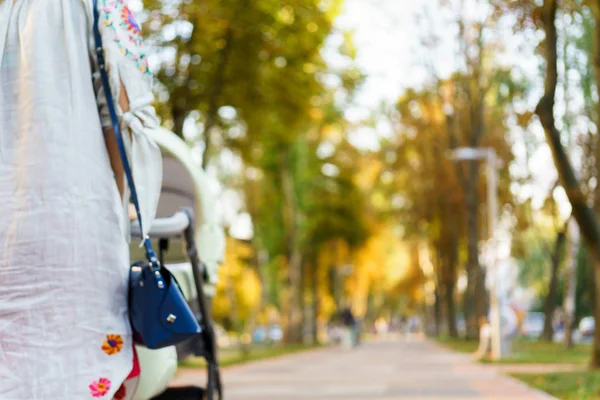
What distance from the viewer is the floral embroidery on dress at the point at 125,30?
3641 millimetres

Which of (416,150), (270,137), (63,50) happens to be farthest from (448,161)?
(63,50)

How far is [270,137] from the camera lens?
2273 cm

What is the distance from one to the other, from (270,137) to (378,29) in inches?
345

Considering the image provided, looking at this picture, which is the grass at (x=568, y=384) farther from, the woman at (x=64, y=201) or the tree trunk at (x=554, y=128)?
the woman at (x=64, y=201)

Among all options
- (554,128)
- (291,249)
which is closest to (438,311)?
(291,249)

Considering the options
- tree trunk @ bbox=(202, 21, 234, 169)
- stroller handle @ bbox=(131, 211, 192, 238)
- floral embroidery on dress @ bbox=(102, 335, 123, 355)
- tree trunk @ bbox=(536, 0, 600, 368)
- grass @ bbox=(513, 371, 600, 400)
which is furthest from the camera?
tree trunk @ bbox=(202, 21, 234, 169)

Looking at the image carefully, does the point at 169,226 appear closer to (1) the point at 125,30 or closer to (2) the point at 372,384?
(1) the point at 125,30

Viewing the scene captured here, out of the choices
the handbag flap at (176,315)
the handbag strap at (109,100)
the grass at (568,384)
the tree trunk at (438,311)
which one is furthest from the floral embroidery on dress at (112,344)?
the tree trunk at (438,311)

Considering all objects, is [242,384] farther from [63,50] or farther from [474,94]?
[474,94]

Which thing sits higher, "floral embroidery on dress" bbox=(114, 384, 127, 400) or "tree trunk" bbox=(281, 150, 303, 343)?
"floral embroidery on dress" bbox=(114, 384, 127, 400)

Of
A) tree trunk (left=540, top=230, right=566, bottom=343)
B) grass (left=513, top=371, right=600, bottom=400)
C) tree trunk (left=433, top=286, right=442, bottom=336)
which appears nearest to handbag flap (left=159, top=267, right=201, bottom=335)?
grass (left=513, top=371, right=600, bottom=400)

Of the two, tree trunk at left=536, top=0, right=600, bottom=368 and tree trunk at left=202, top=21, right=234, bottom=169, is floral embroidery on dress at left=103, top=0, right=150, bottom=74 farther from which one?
tree trunk at left=202, top=21, right=234, bottom=169

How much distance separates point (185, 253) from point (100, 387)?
1.76m

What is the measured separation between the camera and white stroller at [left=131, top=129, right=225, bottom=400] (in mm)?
3805
